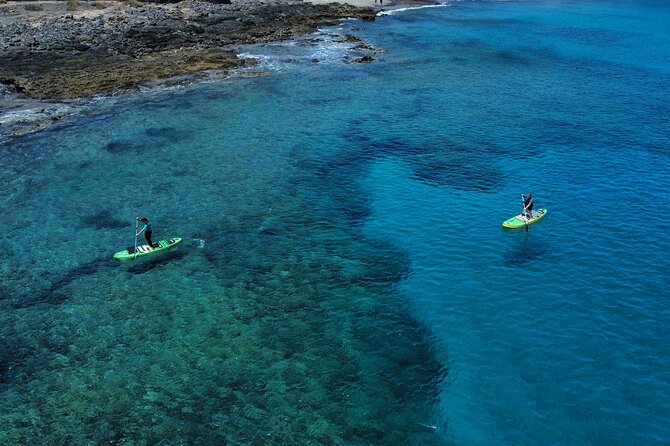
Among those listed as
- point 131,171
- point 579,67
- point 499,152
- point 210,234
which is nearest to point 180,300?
point 210,234

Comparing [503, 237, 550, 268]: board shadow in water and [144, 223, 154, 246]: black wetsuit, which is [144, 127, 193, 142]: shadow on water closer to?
[144, 223, 154, 246]: black wetsuit

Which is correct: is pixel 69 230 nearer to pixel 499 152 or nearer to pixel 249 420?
pixel 249 420

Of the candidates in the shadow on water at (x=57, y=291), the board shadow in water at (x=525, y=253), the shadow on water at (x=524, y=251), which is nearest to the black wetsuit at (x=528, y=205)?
the shadow on water at (x=524, y=251)

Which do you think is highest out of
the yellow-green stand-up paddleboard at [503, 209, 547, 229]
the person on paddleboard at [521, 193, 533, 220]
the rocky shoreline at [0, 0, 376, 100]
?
the rocky shoreline at [0, 0, 376, 100]

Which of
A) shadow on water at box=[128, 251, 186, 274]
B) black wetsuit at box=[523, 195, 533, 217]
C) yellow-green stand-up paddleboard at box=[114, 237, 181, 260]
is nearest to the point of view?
shadow on water at box=[128, 251, 186, 274]

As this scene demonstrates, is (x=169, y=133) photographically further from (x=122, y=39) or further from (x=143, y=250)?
(x=122, y=39)

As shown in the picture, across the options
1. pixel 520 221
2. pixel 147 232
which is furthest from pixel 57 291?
pixel 520 221

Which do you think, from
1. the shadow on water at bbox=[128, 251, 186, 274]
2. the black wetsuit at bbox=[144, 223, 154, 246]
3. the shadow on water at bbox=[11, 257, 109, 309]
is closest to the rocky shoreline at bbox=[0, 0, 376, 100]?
the black wetsuit at bbox=[144, 223, 154, 246]

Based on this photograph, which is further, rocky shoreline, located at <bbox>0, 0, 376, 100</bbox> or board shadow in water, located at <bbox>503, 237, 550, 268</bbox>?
rocky shoreline, located at <bbox>0, 0, 376, 100</bbox>
